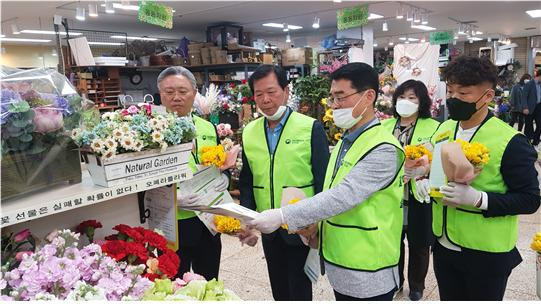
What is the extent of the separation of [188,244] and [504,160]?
1.51 metres

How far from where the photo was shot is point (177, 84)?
216cm

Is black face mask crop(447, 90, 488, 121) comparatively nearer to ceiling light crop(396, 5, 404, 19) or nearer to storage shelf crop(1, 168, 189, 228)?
storage shelf crop(1, 168, 189, 228)

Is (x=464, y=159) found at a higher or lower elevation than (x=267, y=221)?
higher

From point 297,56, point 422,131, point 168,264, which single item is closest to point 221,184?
point 168,264

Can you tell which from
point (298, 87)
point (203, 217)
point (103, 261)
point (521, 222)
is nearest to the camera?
point (103, 261)

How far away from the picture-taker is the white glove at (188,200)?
1.82 meters

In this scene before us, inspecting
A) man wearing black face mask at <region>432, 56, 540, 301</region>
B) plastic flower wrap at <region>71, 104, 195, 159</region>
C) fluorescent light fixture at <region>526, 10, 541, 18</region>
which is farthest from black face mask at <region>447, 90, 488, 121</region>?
fluorescent light fixture at <region>526, 10, 541, 18</region>

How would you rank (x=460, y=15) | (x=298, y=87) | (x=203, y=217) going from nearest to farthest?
(x=203, y=217)
(x=298, y=87)
(x=460, y=15)

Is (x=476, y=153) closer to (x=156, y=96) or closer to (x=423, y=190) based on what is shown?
(x=423, y=190)

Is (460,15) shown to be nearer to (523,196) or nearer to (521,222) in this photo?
(521,222)

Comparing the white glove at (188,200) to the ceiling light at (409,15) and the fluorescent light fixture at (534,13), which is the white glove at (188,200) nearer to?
the ceiling light at (409,15)

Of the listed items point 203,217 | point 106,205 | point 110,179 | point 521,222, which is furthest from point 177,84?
point 521,222

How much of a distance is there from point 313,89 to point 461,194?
3.57m

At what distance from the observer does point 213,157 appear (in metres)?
1.85
